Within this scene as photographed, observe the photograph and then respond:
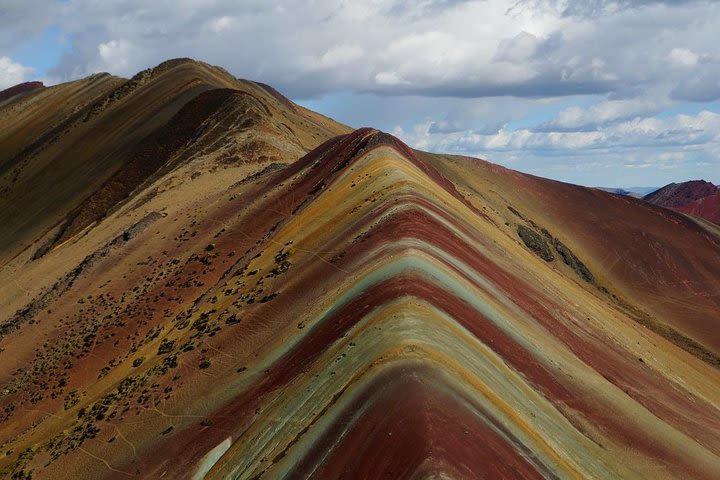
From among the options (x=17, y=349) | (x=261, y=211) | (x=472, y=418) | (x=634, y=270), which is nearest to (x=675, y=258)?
(x=634, y=270)

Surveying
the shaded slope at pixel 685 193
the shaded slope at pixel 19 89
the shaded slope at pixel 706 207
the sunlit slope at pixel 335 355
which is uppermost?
A: the shaded slope at pixel 19 89

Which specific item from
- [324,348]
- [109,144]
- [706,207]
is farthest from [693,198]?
[324,348]

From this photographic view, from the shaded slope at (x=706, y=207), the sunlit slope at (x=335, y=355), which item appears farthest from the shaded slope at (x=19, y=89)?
the shaded slope at (x=706, y=207)

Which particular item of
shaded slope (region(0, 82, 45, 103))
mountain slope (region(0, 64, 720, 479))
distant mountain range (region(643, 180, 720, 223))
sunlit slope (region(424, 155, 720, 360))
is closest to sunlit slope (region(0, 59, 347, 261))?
mountain slope (region(0, 64, 720, 479))

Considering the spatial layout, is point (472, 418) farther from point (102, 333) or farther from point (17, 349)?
point (17, 349)

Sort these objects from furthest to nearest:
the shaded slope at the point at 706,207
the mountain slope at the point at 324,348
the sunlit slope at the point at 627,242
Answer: the shaded slope at the point at 706,207 → the sunlit slope at the point at 627,242 → the mountain slope at the point at 324,348

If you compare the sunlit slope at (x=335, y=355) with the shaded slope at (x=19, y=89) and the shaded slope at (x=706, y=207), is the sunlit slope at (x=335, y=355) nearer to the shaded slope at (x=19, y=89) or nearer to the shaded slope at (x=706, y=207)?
the shaded slope at (x=706, y=207)

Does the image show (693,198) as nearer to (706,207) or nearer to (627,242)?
(706,207)
